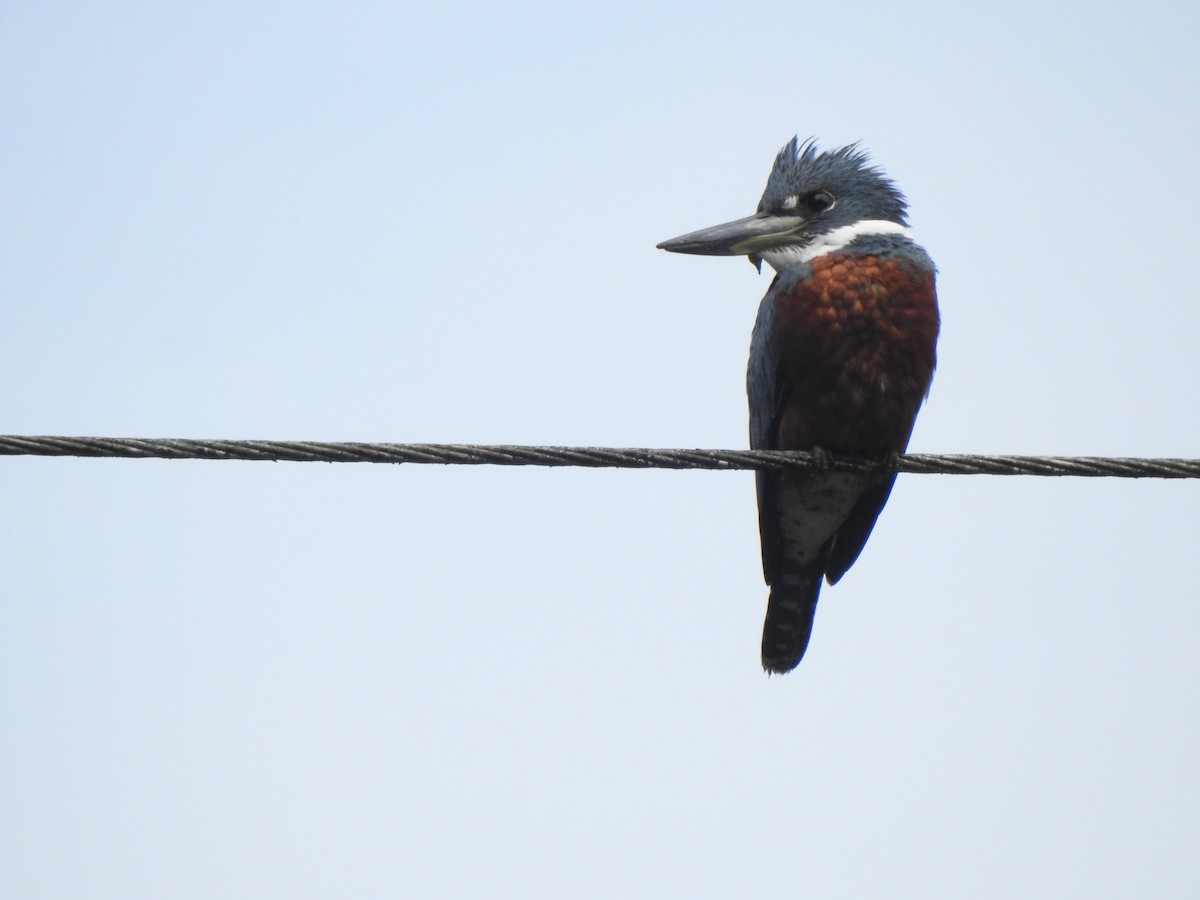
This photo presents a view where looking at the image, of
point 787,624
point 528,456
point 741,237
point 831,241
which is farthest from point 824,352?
point 528,456

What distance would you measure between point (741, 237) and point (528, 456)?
2.17 meters

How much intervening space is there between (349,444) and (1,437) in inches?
27.4

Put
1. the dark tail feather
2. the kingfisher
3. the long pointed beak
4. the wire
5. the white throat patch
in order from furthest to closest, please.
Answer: the dark tail feather → the long pointed beak → the white throat patch → the kingfisher → the wire

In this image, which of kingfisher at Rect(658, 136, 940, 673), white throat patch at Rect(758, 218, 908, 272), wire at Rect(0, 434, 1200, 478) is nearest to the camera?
wire at Rect(0, 434, 1200, 478)

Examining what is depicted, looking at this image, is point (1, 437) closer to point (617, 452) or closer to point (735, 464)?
point (617, 452)

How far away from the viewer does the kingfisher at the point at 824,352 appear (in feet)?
13.7

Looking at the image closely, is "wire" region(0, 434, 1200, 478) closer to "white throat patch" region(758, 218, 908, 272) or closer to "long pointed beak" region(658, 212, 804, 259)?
"white throat patch" region(758, 218, 908, 272)

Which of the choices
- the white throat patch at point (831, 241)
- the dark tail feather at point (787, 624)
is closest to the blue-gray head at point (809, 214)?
the white throat patch at point (831, 241)

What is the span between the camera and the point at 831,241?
14.7ft

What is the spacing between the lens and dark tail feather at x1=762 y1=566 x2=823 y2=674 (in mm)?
4859

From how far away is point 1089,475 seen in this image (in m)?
3.02

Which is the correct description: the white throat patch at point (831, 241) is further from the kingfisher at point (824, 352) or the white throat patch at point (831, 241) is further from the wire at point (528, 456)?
the wire at point (528, 456)

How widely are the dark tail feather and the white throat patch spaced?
1.17m

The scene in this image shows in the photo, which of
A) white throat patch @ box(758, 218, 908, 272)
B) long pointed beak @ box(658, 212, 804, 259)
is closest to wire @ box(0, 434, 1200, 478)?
white throat patch @ box(758, 218, 908, 272)
